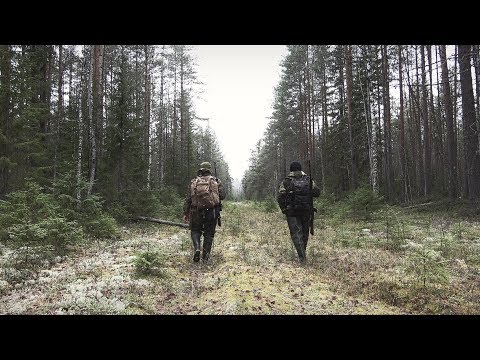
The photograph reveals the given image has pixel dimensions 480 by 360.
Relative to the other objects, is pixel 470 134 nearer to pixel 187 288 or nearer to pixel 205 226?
pixel 205 226

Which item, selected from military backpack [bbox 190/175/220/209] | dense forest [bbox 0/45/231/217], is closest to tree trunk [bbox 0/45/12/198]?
dense forest [bbox 0/45/231/217]

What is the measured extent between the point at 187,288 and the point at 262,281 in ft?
4.51

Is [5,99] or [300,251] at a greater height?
[5,99]

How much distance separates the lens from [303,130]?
108 feet

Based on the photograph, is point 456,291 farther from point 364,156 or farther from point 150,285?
point 364,156

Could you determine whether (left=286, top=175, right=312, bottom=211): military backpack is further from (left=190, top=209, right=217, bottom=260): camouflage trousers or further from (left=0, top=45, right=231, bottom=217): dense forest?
(left=0, top=45, right=231, bottom=217): dense forest

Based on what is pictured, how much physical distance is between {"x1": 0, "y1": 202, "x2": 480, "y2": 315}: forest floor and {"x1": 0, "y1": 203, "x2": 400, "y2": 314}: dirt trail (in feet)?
0.06

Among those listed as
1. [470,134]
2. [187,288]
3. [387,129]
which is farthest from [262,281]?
[387,129]

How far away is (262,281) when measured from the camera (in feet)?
19.2

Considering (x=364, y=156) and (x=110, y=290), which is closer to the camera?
(x=110, y=290)

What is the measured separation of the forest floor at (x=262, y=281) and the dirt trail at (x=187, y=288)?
17 mm
